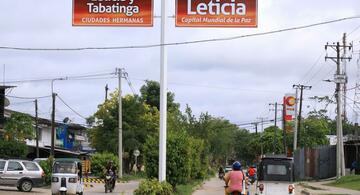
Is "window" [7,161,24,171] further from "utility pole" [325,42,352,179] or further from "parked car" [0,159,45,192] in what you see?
"utility pole" [325,42,352,179]

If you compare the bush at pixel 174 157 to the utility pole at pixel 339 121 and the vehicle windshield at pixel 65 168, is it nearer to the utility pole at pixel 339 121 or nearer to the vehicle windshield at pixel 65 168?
the vehicle windshield at pixel 65 168

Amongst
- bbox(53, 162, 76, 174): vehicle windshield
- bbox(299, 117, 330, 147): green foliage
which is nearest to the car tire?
bbox(53, 162, 76, 174): vehicle windshield

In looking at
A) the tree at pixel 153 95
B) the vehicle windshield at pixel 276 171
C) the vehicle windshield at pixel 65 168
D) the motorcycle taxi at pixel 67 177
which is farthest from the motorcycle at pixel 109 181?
the tree at pixel 153 95

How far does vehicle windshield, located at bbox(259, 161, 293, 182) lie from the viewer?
2292cm

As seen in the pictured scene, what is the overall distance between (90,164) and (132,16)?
112 ft

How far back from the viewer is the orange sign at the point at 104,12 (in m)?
20.3

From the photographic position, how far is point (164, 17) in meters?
21.9

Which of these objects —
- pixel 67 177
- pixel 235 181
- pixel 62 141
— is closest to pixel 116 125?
pixel 62 141

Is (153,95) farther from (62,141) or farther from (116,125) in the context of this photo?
(116,125)

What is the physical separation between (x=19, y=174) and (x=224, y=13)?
1709cm

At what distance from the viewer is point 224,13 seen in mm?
19875

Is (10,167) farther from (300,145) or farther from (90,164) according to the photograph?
(300,145)

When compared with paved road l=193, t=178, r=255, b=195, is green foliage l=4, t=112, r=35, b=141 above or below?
above

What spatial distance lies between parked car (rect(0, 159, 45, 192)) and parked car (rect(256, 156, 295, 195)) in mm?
14220
